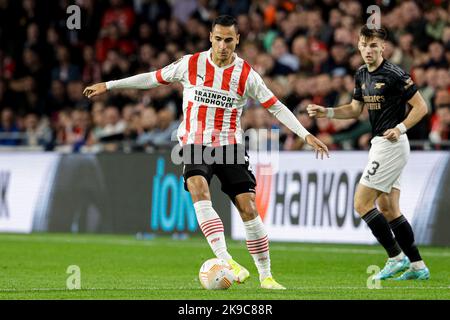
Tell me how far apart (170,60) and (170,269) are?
9.96 m

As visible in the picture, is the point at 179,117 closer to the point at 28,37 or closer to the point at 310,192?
the point at 310,192

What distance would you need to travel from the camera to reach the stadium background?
1631cm

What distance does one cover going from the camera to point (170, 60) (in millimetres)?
22016

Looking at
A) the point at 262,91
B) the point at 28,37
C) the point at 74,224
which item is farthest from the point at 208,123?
the point at 28,37

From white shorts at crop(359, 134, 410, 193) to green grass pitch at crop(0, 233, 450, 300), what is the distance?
101 centimetres

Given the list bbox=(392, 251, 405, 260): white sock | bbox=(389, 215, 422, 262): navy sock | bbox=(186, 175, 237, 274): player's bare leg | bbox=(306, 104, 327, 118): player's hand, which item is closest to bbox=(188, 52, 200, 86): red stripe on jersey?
bbox=(186, 175, 237, 274): player's bare leg

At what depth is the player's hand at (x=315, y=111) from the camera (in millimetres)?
10883

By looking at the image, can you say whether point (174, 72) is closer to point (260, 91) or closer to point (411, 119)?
point (260, 91)

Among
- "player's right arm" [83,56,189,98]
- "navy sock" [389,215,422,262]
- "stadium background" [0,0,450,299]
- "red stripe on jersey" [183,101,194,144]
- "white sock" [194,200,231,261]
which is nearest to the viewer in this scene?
"white sock" [194,200,231,261]

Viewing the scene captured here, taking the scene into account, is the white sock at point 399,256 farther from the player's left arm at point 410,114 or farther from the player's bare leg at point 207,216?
the player's bare leg at point 207,216

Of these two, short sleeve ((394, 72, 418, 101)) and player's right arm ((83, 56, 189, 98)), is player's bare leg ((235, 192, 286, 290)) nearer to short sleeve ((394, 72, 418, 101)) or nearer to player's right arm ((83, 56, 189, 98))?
player's right arm ((83, 56, 189, 98))

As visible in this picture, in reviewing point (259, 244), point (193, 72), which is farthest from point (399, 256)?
point (193, 72)

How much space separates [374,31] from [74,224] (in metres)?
9.05

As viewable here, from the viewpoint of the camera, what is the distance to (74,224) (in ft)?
61.9
